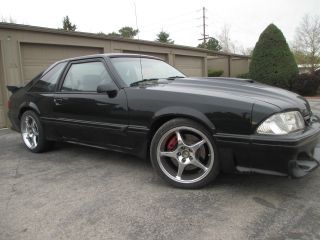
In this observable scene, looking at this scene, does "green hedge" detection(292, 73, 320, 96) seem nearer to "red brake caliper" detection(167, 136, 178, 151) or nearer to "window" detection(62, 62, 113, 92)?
"window" detection(62, 62, 113, 92)

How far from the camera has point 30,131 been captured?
217 inches

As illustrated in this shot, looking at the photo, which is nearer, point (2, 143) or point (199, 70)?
point (2, 143)

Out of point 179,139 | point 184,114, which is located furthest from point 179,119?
point 179,139

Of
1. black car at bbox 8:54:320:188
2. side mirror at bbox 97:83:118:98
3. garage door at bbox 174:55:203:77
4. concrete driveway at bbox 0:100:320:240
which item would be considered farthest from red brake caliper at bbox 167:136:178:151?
garage door at bbox 174:55:203:77

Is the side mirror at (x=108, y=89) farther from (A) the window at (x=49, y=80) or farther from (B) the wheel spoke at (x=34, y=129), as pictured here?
(B) the wheel spoke at (x=34, y=129)

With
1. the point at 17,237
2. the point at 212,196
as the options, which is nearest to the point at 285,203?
the point at 212,196

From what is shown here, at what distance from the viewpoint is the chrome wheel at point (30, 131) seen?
17.6 feet

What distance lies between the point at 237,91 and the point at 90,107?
5.95ft

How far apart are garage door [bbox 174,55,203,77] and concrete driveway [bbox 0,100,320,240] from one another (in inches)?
458

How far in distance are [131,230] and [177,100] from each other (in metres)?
1.37

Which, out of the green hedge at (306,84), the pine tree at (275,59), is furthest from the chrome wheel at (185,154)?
the green hedge at (306,84)

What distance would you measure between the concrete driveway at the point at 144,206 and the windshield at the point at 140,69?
1.12 metres

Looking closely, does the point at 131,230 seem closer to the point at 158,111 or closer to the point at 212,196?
the point at 212,196

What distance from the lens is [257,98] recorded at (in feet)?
10.5
